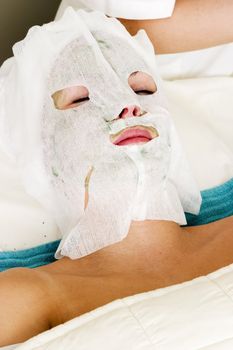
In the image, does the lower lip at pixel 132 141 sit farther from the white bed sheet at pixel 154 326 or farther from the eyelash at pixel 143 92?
the white bed sheet at pixel 154 326

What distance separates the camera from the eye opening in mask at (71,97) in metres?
1.19

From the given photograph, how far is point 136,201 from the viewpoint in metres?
1.16

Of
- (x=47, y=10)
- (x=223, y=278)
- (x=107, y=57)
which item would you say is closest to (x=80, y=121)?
(x=107, y=57)

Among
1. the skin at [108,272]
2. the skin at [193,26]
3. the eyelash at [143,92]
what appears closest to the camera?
the skin at [108,272]

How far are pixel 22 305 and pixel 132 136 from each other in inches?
14.4

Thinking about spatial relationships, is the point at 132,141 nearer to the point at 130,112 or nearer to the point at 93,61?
the point at 130,112

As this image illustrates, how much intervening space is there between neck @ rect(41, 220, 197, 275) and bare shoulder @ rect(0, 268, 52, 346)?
0.10 meters

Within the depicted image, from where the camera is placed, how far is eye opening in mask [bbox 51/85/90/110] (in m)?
1.19

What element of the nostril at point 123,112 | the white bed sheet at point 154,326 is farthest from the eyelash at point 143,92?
the white bed sheet at point 154,326

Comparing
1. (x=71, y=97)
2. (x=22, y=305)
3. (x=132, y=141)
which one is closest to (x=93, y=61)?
(x=71, y=97)

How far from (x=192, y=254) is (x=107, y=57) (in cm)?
43

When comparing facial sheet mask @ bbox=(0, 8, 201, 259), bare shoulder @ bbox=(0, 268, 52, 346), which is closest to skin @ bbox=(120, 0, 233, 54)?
facial sheet mask @ bbox=(0, 8, 201, 259)

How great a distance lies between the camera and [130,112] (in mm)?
1159

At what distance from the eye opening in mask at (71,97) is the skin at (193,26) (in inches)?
17.4
